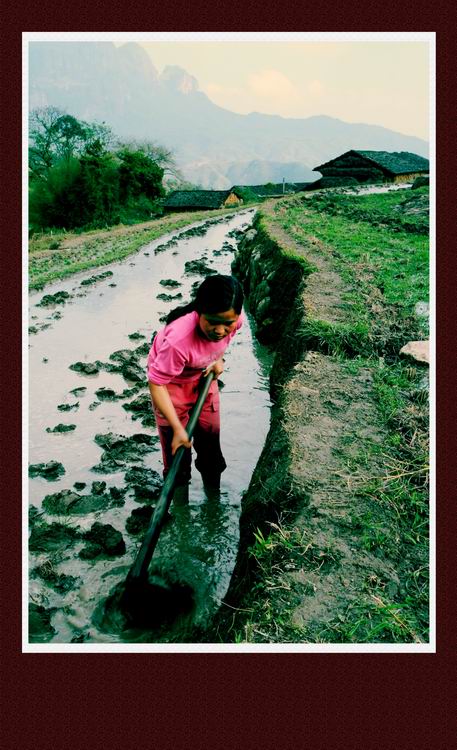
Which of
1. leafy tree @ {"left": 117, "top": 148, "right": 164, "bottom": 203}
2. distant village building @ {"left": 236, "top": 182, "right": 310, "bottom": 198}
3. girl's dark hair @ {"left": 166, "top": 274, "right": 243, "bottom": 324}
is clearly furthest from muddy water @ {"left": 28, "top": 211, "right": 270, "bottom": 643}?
distant village building @ {"left": 236, "top": 182, "right": 310, "bottom": 198}

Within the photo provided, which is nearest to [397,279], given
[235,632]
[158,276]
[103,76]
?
[235,632]

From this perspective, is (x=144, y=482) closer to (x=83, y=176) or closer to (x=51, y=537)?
(x=51, y=537)

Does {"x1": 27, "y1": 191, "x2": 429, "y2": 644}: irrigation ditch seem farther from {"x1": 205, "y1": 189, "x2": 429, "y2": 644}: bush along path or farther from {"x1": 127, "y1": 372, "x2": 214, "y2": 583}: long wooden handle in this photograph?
{"x1": 127, "y1": 372, "x2": 214, "y2": 583}: long wooden handle

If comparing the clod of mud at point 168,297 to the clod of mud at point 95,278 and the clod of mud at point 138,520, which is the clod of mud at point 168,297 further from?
the clod of mud at point 138,520

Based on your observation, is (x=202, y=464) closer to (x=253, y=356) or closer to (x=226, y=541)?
(x=226, y=541)

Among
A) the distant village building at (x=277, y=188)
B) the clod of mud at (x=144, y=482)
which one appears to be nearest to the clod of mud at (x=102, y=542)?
the clod of mud at (x=144, y=482)

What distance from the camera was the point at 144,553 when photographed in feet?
8.20

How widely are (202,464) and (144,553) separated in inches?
53.4

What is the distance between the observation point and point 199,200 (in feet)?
116

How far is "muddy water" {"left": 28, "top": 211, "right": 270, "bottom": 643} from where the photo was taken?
2.91 metres

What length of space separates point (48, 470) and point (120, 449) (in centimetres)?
66

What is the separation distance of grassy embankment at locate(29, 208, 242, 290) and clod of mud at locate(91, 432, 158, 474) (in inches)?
289

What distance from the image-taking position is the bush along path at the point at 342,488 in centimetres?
196

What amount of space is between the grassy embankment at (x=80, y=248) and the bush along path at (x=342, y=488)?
27.4 ft
